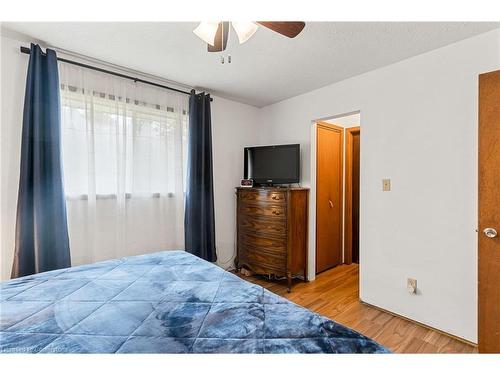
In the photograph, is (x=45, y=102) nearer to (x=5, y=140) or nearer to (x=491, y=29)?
(x=5, y=140)

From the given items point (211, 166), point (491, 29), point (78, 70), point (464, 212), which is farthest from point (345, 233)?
point (78, 70)

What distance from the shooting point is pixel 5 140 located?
1.91 metres

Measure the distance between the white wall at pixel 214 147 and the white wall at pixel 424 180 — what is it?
145cm

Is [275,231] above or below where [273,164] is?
below

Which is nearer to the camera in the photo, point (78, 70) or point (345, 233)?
point (78, 70)

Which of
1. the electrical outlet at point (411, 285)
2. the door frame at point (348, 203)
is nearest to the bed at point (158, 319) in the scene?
the electrical outlet at point (411, 285)

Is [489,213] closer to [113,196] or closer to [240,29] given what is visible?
[240,29]

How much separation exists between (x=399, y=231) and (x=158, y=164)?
2488 mm

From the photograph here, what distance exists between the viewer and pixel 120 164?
7.95 ft

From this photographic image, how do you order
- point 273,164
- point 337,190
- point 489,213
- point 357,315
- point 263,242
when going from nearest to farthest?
point 489,213, point 357,315, point 263,242, point 273,164, point 337,190

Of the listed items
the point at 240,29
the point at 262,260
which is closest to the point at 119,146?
the point at 240,29

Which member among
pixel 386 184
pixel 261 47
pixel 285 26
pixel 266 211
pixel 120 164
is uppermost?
Answer: pixel 261 47

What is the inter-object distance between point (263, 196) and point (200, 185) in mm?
768

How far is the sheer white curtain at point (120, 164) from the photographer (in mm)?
2193
